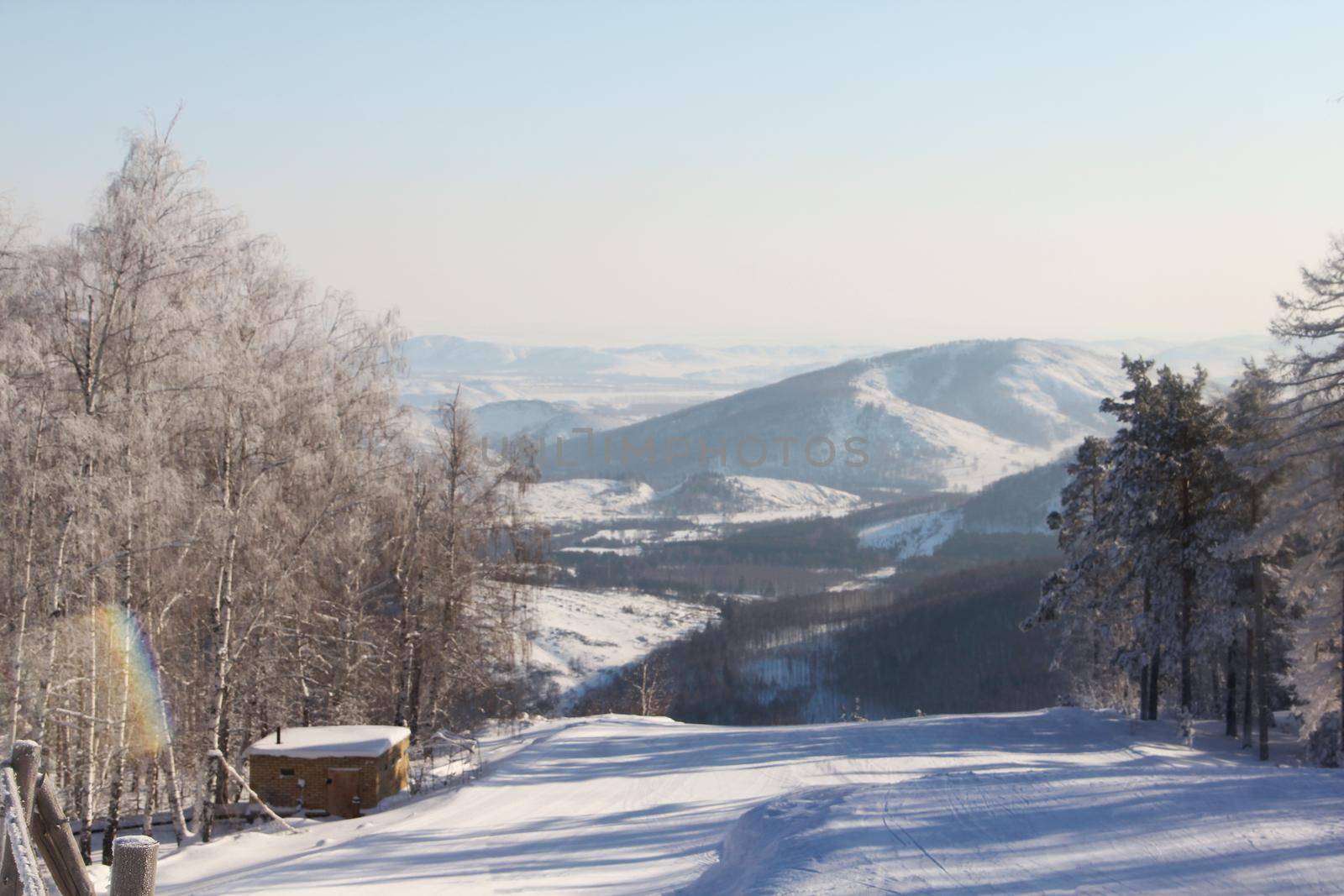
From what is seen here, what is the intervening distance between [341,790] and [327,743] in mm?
837

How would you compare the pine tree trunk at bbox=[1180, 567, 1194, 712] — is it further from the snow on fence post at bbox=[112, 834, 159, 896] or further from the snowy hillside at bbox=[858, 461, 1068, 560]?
the snowy hillside at bbox=[858, 461, 1068, 560]

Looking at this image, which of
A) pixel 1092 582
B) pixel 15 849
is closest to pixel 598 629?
pixel 1092 582

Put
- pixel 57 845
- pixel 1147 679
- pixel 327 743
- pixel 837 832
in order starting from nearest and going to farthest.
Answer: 1. pixel 57 845
2. pixel 837 832
3. pixel 327 743
4. pixel 1147 679

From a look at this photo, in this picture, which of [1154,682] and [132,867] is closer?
[132,867]

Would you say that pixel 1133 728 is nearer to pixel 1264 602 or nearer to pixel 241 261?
pixel 1264 602

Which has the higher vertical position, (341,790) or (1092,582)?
(1092,582)

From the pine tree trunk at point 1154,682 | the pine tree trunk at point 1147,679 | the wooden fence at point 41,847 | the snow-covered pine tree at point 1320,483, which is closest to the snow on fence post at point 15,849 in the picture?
the wooden fence at point 41,847

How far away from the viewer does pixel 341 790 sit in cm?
1833

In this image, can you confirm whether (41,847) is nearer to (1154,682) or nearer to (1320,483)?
(1320,483)

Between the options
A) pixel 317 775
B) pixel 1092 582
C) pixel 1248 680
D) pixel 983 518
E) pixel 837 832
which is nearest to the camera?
pixel 837 832

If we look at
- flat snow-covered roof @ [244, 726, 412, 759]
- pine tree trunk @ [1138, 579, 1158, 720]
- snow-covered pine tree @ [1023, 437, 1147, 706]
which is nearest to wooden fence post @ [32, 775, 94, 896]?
flat snow-covered roof @ [244, 726, 412, 759]

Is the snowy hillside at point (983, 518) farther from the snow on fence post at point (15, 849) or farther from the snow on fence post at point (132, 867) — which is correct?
the snow on fence post at point (132, 867)

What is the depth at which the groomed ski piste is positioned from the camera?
10578 millimetres

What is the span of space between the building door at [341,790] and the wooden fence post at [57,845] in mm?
13391
